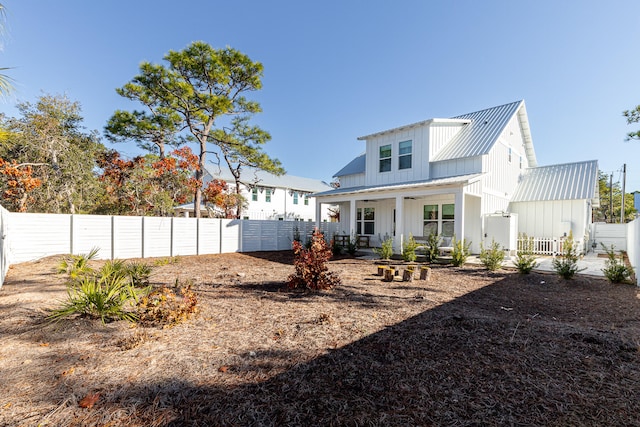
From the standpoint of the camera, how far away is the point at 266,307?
195 inches

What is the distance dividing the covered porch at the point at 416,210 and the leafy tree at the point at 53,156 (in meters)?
11.3

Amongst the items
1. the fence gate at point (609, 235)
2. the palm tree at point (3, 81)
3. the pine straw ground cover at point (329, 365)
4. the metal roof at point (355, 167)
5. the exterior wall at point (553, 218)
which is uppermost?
the metal roof at point (355, 167)

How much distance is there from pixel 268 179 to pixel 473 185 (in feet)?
67.6

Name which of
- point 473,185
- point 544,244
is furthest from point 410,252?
point 544,244

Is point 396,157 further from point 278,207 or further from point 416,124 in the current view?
point 278,207

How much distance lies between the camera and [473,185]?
11.9 meters

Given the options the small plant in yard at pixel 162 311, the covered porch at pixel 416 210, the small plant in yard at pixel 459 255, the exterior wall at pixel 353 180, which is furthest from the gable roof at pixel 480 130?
the small plant in yard at pixel 162 311

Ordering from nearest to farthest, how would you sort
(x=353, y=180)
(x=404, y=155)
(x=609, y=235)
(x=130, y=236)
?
1. (x=130, y=236)
2. (x=404, y=155)
3. (x=609, y=235)
4. (x=353, y=180)

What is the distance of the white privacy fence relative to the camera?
9.56 m

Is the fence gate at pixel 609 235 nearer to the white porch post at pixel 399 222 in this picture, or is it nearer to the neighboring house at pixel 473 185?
the neighboring house at pixel 473 185

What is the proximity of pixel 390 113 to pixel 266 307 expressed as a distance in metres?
15.9

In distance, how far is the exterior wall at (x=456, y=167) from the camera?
40.9 ft

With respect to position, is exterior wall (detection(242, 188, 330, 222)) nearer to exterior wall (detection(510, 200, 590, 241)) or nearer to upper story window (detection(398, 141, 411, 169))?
upper story window (detection(398, 141, 411, 169))

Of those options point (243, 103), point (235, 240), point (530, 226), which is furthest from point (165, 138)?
point (530, 226)
